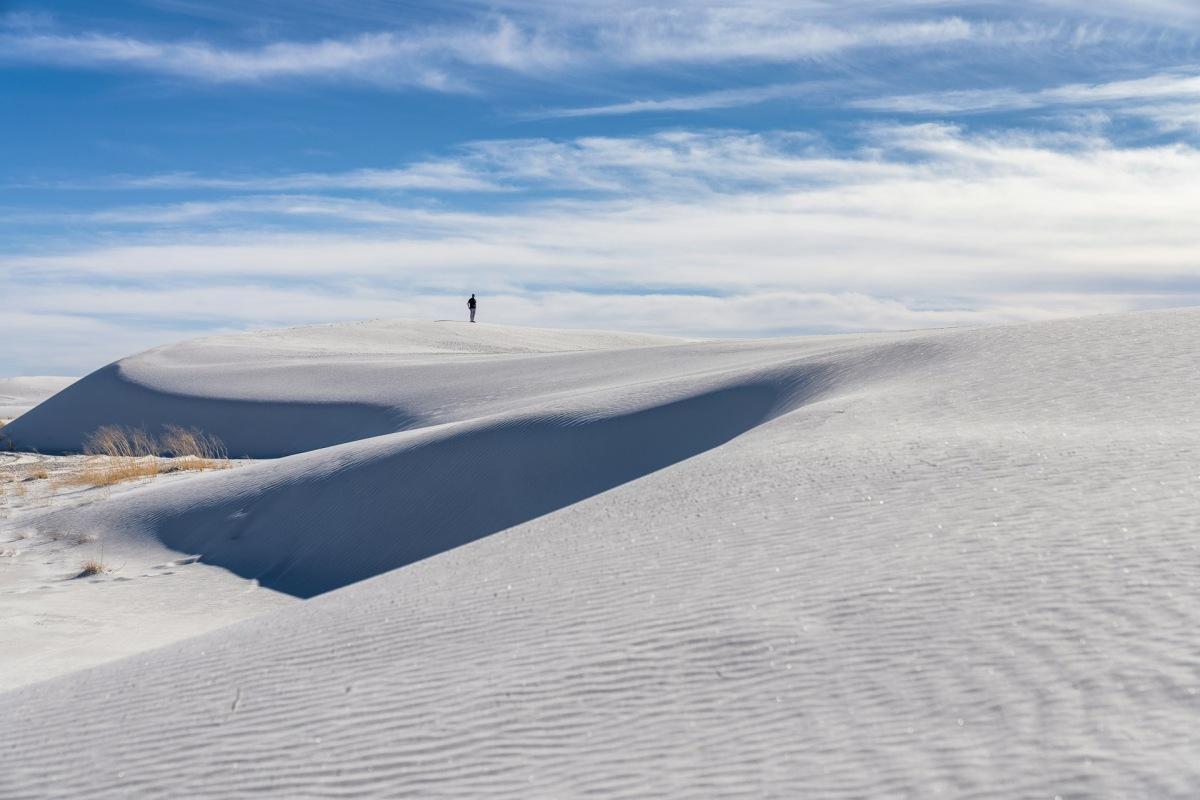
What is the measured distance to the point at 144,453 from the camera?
20.3 m

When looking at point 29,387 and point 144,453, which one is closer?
point 144,453

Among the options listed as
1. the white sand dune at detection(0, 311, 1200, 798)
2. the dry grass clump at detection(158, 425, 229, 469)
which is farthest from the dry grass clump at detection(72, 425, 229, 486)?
the white sand dune at detection(0, 311, 1200, 798)

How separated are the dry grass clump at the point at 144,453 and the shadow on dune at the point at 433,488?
3.62 meters

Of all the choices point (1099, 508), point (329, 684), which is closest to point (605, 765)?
point (329, 684)

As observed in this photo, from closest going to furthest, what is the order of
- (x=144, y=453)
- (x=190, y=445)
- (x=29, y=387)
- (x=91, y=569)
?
(x=91, y=569) < (x=190, y=445) < (x=144, y=453) < (x=29, y=387)

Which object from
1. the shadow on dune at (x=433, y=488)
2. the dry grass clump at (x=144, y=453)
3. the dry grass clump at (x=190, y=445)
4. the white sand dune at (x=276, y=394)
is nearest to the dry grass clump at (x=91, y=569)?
the shadow on dune at (x=433, y=488)

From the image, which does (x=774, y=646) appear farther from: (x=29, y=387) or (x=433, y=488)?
(x=29, y=387)

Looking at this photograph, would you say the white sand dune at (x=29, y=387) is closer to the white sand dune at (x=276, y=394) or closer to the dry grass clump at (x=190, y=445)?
the white sand dune at (x=276, y=394)

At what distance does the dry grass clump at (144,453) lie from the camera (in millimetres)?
15016

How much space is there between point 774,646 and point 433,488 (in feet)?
24.9

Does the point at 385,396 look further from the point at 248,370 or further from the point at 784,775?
the point at 784,775

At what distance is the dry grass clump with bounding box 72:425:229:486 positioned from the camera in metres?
15.0

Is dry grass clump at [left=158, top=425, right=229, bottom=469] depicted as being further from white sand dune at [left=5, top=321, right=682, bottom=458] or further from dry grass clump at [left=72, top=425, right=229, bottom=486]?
white sand dune at [left=5, top=321, right=682, bottom=458]

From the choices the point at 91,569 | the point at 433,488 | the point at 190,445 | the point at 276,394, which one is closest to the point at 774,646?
the point at 433,488
